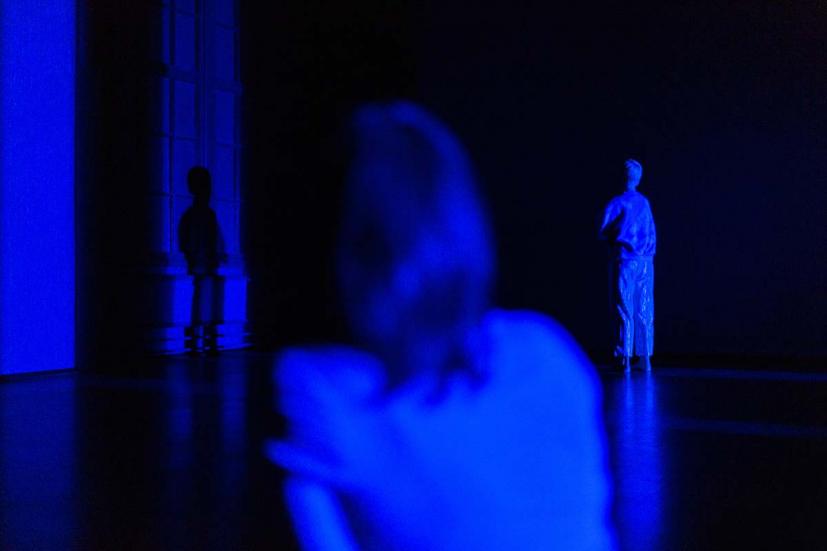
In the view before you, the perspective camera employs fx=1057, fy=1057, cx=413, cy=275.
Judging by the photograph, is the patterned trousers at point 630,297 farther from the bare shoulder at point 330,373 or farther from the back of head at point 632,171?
the bare shoulder at point 330,373

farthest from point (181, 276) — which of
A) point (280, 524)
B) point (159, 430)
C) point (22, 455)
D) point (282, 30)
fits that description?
point (280, 524)

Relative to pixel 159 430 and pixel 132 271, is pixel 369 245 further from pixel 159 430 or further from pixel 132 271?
pixel 132 271

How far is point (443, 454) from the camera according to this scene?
0.79 meters

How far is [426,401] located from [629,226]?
23.9ft

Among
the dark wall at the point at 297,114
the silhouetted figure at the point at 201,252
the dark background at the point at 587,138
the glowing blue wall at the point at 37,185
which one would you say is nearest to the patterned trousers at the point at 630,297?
the dark background at the point at 587,138

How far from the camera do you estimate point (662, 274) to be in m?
10.6

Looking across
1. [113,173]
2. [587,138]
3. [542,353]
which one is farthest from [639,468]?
[587,138]

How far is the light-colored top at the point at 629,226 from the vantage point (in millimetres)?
7848

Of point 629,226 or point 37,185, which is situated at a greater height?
point 37,185

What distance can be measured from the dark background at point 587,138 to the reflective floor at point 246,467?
300cm

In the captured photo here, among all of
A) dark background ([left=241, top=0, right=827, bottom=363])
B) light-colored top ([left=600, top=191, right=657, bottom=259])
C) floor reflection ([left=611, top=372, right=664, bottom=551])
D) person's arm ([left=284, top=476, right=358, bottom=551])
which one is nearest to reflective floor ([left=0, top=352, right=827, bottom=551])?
floor reflection ([left=611, top=372, right=664, bottom=551])

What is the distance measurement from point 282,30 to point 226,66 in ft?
3.08

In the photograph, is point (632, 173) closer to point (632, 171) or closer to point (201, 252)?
point (632, 171)

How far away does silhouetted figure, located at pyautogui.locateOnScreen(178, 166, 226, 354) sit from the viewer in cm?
1031
